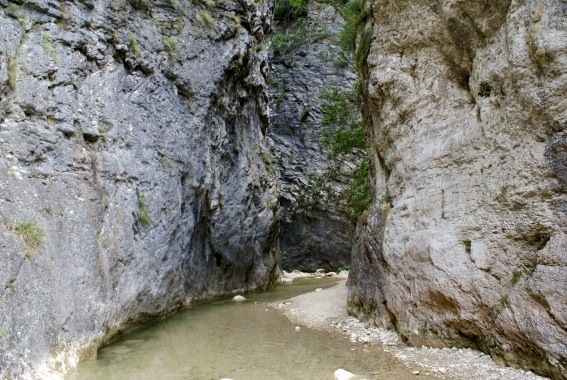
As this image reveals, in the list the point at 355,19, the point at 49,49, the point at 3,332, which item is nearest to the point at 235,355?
the point at 3,332

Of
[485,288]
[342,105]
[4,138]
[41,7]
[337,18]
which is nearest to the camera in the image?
[485,288]

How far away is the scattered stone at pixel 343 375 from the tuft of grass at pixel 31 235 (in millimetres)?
4883

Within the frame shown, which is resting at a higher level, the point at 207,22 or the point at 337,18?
the point at 337,18

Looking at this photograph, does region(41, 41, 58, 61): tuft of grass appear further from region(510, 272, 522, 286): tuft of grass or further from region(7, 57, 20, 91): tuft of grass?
region(510, 272, 522, 286): tuft of grass

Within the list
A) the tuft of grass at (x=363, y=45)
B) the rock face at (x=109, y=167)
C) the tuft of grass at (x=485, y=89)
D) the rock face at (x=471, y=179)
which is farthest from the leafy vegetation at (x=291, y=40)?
the tuft of grass at (x=485, y=89)

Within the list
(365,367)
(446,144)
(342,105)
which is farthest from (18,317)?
(342,105)

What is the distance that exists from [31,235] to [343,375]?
5.19 metres

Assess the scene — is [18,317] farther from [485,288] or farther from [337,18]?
[337,18]

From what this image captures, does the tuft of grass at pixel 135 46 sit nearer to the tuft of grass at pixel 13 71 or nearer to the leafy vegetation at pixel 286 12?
the tuft of grass at pixel 13 71

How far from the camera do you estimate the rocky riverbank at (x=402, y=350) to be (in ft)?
19.9

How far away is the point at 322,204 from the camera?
28656mm

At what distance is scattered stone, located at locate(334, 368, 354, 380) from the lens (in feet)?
20.0

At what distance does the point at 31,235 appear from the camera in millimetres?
6883

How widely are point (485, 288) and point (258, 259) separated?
14.5 m
